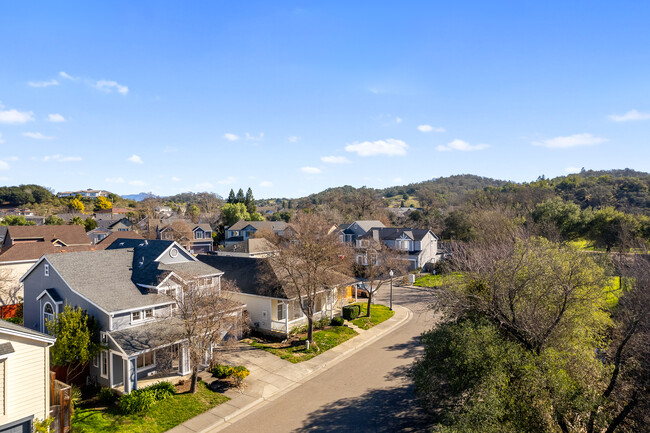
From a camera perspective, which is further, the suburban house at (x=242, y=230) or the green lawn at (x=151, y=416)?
the suburban house at (x=242, y=230)

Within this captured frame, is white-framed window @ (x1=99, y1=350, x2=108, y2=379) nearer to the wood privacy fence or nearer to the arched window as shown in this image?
the wood privacy fence

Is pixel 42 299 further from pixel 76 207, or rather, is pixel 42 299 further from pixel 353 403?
pixel 76 207

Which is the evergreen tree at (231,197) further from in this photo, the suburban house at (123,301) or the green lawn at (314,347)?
the green lawn at (314,347)

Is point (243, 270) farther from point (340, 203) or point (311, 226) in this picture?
point (340, 203)

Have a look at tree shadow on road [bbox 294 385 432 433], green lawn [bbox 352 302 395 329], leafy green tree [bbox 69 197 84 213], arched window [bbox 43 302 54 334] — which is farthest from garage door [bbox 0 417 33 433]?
leafy green tree [bbox 69 197 84 213]

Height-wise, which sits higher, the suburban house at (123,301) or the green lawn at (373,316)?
the suburban house at (123,301)

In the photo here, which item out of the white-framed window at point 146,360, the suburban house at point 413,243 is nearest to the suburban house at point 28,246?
the white-framed window at point 146,360
